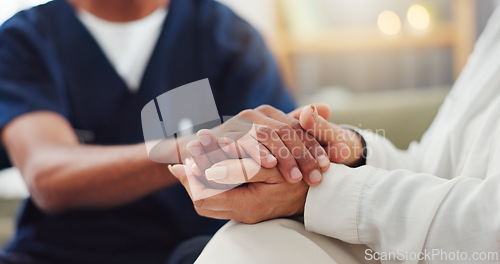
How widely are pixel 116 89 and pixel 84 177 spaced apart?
0.22m

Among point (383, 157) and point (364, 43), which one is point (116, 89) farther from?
point (364, 43)

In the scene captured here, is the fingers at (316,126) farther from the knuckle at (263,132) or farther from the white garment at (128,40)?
the white garment at (128,40)

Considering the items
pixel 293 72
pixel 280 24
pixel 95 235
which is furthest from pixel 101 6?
pixel 293 72

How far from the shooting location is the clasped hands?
420 millimetres

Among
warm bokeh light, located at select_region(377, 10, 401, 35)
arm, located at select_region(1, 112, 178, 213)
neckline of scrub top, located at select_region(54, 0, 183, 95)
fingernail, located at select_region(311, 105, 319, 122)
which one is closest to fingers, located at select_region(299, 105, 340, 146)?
fingernail, located at select_region(311, 105, 319, 122)

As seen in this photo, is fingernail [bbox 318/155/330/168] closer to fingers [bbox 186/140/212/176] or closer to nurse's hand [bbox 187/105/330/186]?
nurse's hand [bbox 187/105/330/186]

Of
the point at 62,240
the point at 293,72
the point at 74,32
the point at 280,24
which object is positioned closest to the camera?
the point at 62,240

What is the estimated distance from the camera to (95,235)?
80 cm

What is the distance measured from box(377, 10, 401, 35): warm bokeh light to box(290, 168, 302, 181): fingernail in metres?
1.59

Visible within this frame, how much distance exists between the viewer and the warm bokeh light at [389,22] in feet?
6.10

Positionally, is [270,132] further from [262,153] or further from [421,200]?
[421,200]

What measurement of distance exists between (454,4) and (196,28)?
130 cm

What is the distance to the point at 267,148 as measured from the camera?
44 centimetres

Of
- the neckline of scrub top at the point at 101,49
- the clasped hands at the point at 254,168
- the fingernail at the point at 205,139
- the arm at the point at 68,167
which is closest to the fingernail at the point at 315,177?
the clasped hands at the point at 254,168
